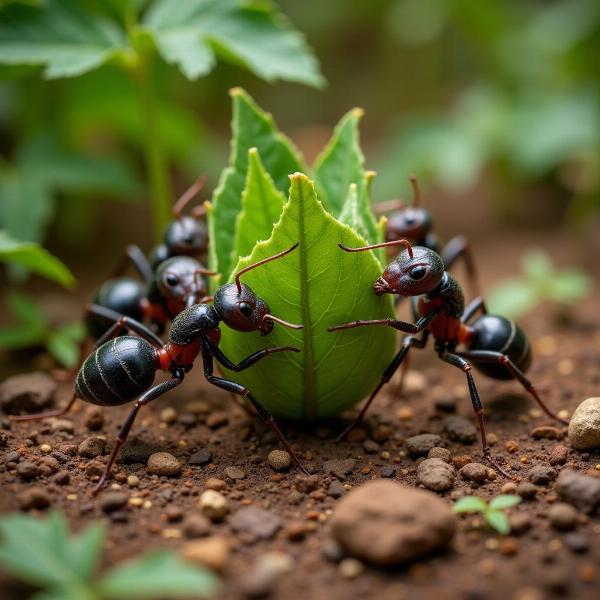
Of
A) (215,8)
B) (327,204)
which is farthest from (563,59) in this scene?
(327,204)

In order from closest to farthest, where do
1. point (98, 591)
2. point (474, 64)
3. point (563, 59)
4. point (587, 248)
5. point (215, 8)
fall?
point (98, 591) < point (215, 8) < point (587, 248) < point (563, 59) < point (474, 64)

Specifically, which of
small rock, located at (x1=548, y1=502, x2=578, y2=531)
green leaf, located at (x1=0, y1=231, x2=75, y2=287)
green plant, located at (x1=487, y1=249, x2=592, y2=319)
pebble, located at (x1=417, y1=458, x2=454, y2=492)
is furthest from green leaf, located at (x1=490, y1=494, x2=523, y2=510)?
green leaf, located at (x1=0, y1=231, x2=75, y2=287)

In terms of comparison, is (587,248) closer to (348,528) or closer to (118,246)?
(118,246)

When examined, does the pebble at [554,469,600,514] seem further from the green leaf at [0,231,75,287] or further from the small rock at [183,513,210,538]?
the green leaf at [0,231,75,287]

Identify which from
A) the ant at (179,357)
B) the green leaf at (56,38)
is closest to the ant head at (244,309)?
the ant at (179,357)

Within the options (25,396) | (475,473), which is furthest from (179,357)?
(475,473)

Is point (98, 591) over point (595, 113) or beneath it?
beneath

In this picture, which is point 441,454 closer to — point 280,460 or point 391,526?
point 280,460
